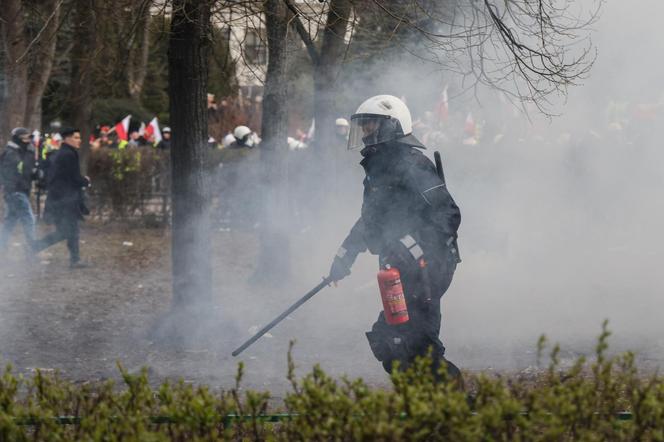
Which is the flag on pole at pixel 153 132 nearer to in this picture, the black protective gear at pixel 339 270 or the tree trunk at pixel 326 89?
the tree trunk at pixel 326 89

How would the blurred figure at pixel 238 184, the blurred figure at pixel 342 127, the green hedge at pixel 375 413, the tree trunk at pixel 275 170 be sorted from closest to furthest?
the green hedge at pixel 375 413
the tree trunk at pixel 275 170
the blurred figure at pixel 342 127
the blurred figure at pixel 238 184

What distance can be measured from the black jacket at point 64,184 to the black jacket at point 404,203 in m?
6.72

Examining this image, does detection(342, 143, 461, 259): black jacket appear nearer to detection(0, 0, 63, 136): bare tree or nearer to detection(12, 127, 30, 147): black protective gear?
detection(0, 0, 63, 136): bare tree

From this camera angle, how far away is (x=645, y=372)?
6652mm

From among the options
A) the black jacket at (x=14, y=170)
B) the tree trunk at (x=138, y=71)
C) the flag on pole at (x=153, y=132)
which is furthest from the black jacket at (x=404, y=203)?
the flag on pole at (x=153, y=132)

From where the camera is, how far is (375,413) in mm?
3230

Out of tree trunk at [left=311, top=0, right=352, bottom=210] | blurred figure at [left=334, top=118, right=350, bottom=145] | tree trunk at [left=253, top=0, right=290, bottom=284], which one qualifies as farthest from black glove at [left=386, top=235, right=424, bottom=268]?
blurred figure at [left=334, top=118, right=350, bottom=145]

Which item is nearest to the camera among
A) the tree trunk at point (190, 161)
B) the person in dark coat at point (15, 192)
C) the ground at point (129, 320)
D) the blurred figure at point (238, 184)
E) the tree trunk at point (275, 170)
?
the ground at point (129, 320)

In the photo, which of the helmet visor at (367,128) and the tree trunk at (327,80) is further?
the tree trunk at (327,80)

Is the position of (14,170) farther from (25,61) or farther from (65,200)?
(25,61)

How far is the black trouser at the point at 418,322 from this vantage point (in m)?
5.26

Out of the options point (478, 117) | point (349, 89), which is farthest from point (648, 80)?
point (349, 89)

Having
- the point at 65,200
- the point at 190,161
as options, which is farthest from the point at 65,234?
the point at 190,161

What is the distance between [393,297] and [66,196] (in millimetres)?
7364
